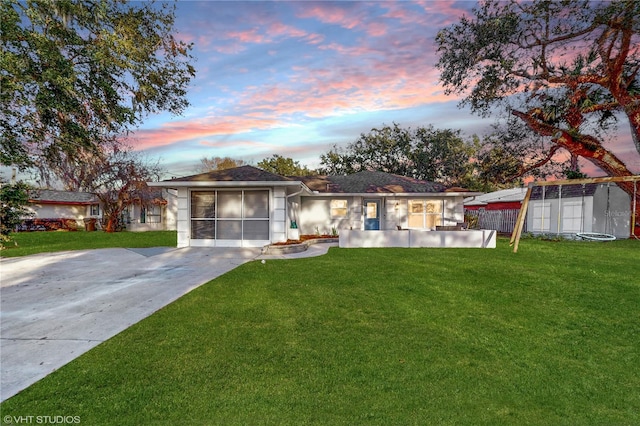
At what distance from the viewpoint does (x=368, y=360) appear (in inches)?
168

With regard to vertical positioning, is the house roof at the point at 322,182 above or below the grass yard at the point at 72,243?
above

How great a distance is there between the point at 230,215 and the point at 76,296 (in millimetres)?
8168

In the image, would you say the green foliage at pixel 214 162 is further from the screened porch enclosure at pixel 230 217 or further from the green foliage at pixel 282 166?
the screened porch enclosure at pixel 230 217

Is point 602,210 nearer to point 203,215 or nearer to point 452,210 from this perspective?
point 452,210

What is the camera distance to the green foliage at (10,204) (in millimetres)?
6699

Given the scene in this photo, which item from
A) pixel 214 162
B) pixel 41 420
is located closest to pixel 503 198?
pixel 41 420

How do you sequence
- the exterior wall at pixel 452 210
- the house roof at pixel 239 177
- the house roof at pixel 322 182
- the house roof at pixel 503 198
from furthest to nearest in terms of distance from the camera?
the house roof at pixel 503 198
the exterior wall at pixel 452 210
the house roof at pixel 239 177
the house roof at pixel 322 182

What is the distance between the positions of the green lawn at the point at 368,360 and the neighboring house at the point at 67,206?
1290 inches

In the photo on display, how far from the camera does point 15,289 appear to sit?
7.83 m

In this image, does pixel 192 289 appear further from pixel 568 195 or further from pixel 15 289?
pixel 568 195

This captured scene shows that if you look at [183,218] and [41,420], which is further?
[183,218]

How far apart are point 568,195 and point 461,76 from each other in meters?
12.4

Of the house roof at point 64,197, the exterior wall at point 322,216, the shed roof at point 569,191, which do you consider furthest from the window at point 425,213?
the house roof at point 64,197

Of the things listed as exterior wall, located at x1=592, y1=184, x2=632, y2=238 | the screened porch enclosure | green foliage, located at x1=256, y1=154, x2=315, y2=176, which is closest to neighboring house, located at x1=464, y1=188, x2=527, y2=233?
exterior wall, located at x1=592, y1=184, x2=632, y2=238
